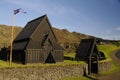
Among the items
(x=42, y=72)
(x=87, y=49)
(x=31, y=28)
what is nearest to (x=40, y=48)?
(x=31, y=28)

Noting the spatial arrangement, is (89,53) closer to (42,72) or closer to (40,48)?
(40,48)

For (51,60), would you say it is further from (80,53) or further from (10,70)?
(10,70)

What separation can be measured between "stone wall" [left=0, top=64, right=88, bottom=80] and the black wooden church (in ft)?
21.4

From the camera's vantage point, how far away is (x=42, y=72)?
35938 millimetres

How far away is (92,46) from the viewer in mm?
48188

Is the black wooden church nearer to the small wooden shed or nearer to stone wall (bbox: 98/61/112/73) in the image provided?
the small wooden shed

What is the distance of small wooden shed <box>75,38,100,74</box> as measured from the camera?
46956mm

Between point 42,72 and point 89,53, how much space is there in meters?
15.6

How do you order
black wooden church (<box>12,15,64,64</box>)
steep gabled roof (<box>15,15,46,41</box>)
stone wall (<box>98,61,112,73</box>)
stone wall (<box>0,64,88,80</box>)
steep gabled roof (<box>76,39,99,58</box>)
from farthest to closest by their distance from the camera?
steep gabled roof (<box>15,15,46,41</box>), steep gabled roof (<box>76,39,99,58</box>), stone wall (<box>98,61,112,73</box>), black wooden church (<box>12,15,64,64</box>), stone wall (<box>0,64,88,80</box>)

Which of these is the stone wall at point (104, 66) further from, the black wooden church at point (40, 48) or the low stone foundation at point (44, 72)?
the black wooden church at point (40, 48)

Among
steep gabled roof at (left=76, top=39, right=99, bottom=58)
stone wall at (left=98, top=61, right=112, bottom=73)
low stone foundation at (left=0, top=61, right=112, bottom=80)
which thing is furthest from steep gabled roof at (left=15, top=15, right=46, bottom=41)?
stone wall at (left=98, top=61, right=112, bottom=73)

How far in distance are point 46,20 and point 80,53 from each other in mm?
11543

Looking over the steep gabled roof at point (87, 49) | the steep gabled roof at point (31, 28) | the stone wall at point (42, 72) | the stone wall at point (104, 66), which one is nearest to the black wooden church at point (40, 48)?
the steep gabled roof at point (31, 28)

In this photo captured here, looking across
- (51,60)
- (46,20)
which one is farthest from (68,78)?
(46,20)
